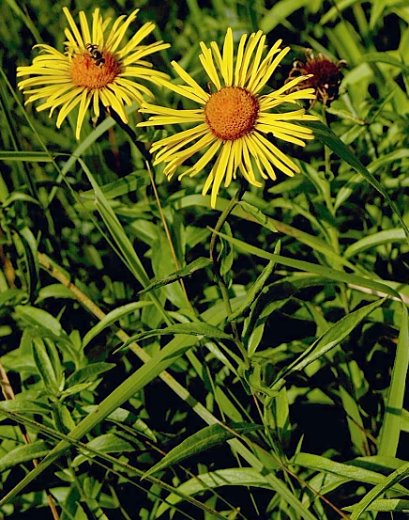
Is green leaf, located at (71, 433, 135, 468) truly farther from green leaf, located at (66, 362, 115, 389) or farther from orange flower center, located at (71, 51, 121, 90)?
orange flower center, located at (71, 51, 121, 90)

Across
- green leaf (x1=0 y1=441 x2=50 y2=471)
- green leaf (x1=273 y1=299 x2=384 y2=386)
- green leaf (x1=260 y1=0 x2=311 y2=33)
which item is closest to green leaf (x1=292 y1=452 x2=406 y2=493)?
green leaf (x1=273 y1=299 x2=384 y2=386)

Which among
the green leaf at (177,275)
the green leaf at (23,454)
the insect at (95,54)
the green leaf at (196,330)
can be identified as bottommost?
the green leaf at (23,454)

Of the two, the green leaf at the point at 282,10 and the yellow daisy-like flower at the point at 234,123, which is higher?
the green leaf at the point at 282,10

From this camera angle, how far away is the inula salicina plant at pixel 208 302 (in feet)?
A: 3.31

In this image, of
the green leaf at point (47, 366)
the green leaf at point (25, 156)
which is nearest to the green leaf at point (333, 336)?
the green leaf at point (47, 366)

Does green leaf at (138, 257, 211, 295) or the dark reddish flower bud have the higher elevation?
the dark reddish flower bud

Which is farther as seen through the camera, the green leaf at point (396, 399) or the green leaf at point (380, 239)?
the green leaf at point (380, 239)

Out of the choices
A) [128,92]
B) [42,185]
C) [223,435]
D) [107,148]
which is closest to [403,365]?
[223,435]

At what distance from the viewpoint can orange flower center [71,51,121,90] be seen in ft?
3.81

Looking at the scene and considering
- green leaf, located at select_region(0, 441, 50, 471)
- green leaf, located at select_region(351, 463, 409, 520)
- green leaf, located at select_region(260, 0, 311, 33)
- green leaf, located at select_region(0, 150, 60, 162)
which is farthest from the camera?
green leaf, located at select_region(260, 0, 311, 33)

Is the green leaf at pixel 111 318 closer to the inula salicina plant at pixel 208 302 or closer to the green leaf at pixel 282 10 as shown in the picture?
the inula salicina plant at pixel 208 302

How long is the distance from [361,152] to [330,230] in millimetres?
270

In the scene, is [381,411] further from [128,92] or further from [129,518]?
[128,92]

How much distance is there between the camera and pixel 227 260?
1058mm
